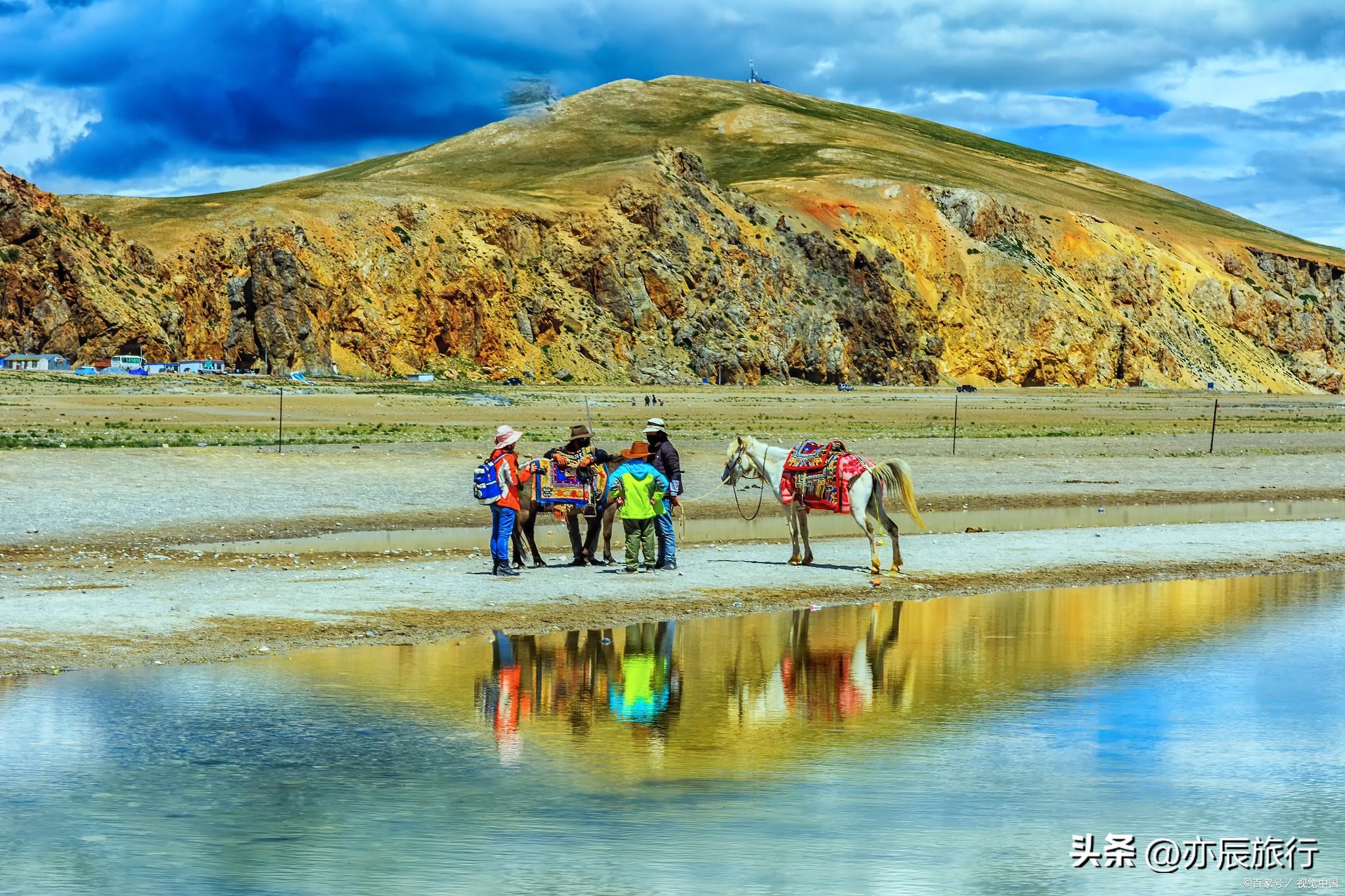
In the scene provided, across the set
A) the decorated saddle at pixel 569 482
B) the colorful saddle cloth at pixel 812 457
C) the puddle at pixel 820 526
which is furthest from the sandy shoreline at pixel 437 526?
the colorful saddle cloth at pixel 812 457

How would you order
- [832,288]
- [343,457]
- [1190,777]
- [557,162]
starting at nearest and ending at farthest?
[1190,777], [343,457], [832,288], [557,162]

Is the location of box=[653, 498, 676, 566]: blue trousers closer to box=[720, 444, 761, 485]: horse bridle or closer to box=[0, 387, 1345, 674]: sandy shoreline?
box=[0, 387, 1345, 674]: sandy shoreline

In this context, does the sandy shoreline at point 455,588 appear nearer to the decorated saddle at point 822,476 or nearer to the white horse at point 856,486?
the white horse at point 856,486

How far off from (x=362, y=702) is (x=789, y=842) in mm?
4801

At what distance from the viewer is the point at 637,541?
1958 centimetres

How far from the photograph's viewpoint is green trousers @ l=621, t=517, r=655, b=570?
64.0 feet

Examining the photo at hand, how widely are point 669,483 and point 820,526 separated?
29.1 ft

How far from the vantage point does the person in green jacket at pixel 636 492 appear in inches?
749

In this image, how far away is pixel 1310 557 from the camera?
23406 millimetres

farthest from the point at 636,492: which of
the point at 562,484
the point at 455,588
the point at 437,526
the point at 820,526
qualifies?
the point at 820,526

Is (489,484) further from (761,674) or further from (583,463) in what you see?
(761,674)

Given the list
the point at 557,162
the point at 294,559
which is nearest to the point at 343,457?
the point at 294,559

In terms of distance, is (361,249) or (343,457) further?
(361,249)

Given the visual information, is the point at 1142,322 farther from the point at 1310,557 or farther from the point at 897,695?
the point at 897,695
